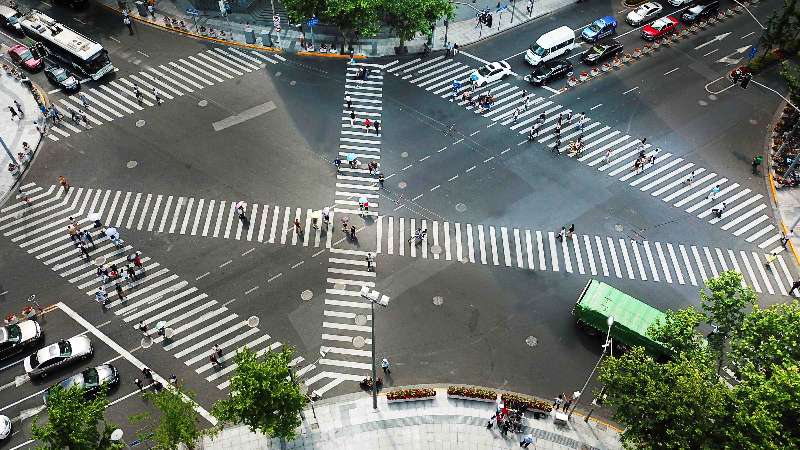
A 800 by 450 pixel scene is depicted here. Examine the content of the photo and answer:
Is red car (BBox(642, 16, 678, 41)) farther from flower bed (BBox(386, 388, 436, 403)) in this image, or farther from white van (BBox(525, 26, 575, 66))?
flower bed (BBox(386, 388, 436, 403))

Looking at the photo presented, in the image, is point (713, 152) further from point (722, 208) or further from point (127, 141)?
point (127, 141)

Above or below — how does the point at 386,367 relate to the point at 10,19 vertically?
below

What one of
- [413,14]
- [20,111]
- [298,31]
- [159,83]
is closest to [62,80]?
[20,111]

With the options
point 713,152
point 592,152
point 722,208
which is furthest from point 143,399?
point 713,152

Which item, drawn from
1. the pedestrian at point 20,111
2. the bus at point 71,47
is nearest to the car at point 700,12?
the bus at point 71,47

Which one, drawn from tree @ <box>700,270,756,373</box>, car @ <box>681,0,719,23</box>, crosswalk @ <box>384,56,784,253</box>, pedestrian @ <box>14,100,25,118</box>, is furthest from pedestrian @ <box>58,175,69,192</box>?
car @ <box>681,0,719,23</box>

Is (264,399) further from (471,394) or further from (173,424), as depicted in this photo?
(471,394)
